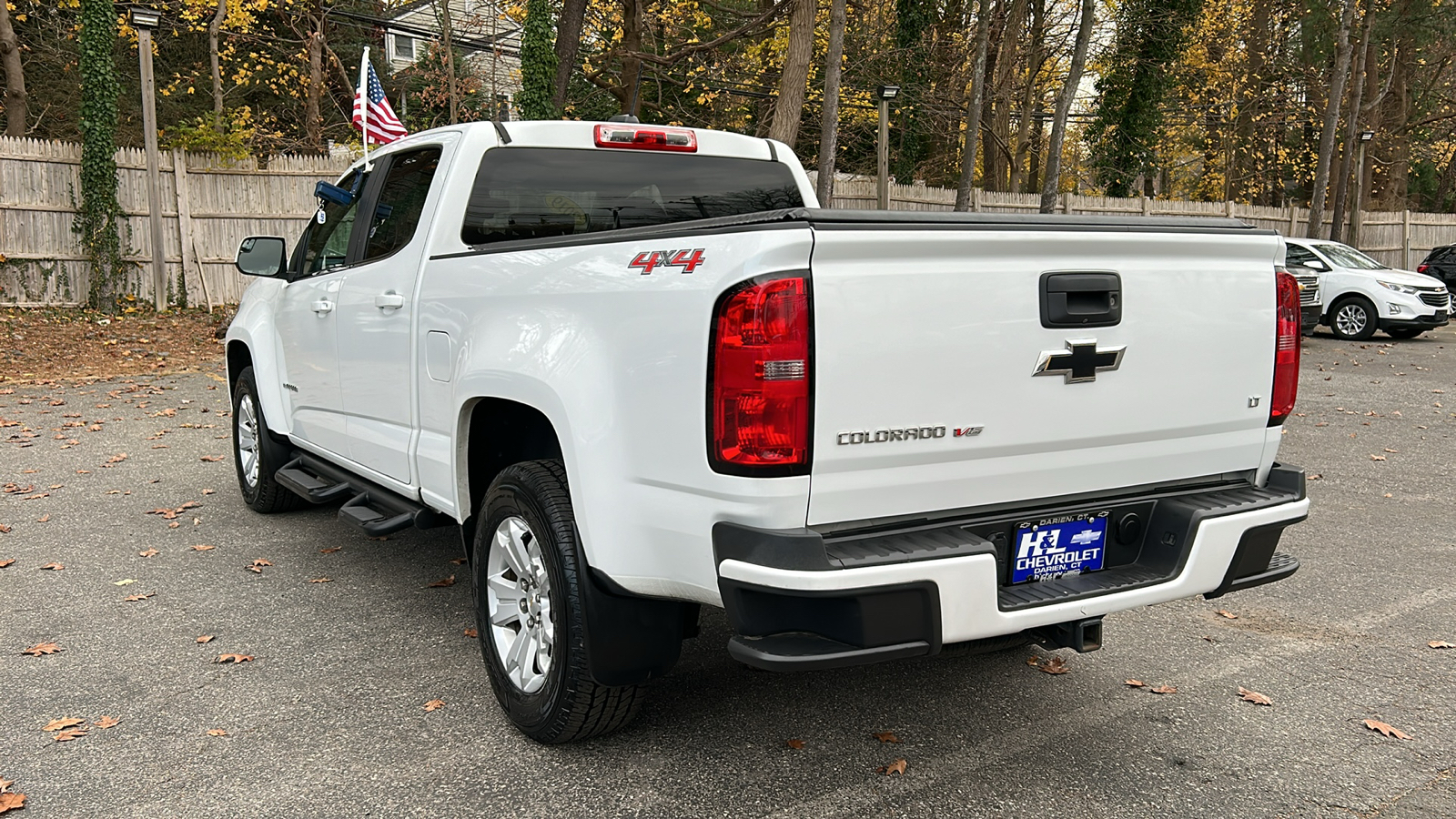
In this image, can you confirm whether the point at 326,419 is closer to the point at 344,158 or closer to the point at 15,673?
the point at 15,673

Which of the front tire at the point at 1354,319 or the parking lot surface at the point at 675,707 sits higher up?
the front tire at the point at 1354,319

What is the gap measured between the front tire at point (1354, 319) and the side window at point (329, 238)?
687 inches

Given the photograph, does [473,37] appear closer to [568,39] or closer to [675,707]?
[568,39]

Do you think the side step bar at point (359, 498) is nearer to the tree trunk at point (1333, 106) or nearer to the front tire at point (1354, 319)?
the front tire at point (1354, 319)

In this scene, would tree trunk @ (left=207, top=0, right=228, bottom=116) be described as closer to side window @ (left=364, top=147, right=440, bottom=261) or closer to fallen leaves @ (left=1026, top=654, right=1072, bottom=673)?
side window @ (left=364, top=147, right=440, bottom=261)

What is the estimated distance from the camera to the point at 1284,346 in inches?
137

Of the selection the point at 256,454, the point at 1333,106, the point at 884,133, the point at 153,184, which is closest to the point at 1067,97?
the point at 884,133

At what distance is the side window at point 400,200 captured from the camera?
4.54 m

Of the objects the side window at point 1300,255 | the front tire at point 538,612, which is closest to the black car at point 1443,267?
the side window at point 1300,255

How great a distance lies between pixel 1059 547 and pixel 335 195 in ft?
12.7

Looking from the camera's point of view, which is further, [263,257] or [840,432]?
[263,257]

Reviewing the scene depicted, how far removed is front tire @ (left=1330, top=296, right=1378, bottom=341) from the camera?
707 inches

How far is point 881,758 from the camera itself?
11.4 ft

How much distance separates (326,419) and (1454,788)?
15.2 ft
